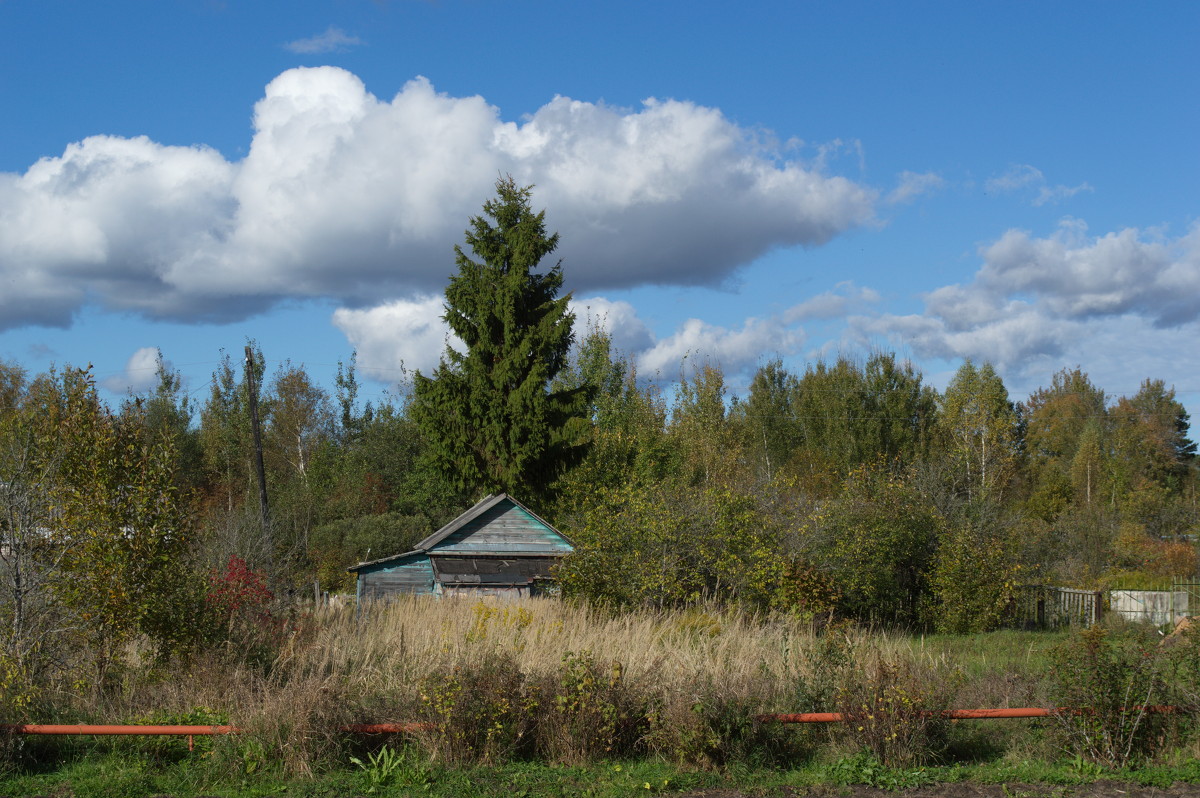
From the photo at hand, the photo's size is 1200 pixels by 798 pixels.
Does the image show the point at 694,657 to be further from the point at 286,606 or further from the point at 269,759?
the point at 286,606

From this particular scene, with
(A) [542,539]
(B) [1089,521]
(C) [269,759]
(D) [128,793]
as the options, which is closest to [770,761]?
(C) [269,759]

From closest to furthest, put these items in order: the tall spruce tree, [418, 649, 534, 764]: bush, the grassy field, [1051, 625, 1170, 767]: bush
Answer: the grassy field, [1051, 625, 1170, 767]: bush, [418, 649, 534, 764]: bush, the tall spruce tree

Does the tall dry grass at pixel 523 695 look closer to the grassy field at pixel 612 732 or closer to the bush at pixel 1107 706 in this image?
the grassy field at pixel 612 732

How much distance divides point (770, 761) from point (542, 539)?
620 inches

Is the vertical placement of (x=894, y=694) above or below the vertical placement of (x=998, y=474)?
below

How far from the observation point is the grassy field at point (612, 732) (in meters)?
7.80

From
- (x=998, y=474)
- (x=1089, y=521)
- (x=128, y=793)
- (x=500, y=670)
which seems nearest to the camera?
(x=128, y=793)

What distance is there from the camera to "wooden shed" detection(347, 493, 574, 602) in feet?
74.6

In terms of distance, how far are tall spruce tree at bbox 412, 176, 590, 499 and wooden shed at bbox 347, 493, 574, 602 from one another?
2755 mm

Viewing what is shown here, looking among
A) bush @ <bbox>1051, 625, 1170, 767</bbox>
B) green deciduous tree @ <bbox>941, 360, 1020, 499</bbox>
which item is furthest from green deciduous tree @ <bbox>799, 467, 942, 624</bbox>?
green deciduous tree @ <bbox>941, 360, 1020, 499</bbox>

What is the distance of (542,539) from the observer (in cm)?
2367

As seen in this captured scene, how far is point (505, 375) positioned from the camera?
85.8ft

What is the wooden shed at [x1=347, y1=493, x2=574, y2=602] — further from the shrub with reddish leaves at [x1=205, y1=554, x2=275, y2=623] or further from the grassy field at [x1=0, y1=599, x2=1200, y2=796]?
the grassy field at [x1=0, y1=599, x2=1200, y2=796]

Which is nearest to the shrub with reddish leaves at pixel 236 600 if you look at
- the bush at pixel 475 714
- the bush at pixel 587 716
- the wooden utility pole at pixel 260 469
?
the bush at pixel 475 714
